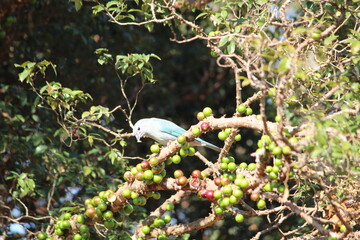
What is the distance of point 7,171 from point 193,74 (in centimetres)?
370

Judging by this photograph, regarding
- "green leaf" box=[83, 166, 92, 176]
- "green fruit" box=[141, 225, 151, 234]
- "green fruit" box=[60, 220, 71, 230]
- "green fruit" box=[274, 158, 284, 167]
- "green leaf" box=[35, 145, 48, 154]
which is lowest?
"green fruit" box=[274, 158, 284, 167]

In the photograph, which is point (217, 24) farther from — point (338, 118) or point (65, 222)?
point (65, 222)

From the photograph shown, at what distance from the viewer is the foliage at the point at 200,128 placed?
275cm

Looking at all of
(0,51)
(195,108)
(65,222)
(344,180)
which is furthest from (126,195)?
(195,108)

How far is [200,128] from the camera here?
3.11 m

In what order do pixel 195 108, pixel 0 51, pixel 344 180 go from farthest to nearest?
pixel 195 108 → pixel 0 51 → pixel 344 180

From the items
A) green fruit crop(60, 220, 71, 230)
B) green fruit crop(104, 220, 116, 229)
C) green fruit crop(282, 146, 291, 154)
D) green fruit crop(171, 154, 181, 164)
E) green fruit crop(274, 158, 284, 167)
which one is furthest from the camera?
green fruit crop(60, 220, 71, 230)

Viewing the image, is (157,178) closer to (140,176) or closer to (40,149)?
(140,176)

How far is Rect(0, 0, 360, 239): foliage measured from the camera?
9.03 feet

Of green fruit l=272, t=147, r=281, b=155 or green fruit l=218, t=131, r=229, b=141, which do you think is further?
green fruit l=218, t=131, r=229, b=141

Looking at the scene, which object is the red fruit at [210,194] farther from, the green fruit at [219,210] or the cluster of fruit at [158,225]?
the cluster of fruit at [158,225]

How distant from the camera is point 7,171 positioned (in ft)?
17.4

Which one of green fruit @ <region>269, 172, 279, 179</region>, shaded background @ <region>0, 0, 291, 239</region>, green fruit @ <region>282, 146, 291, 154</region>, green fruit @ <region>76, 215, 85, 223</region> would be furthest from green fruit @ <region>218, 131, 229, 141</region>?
shaded background @ <region>0, 0, 291, 239</region>

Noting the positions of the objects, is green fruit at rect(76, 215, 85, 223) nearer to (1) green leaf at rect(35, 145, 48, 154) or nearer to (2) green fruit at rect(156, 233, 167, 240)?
(2) green fruit at rect(156, 233, 167, 240)
